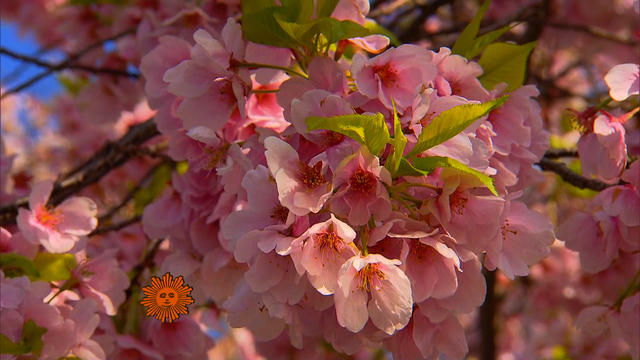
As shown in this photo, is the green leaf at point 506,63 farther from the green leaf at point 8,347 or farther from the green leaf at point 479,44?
the green leaf at point 8,347

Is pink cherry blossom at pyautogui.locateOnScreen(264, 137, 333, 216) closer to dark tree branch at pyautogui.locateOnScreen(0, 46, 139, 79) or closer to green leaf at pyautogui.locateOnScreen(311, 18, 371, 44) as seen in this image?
green leaf at pyautogui.locateOnScreen(311, 18, 371, 44)

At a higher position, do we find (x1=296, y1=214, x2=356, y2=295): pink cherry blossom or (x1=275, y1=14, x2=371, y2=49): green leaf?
(x1=275, y1=14, x2=371, y2=49): green leaf

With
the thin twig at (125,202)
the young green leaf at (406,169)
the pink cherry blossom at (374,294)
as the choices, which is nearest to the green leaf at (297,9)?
the young green leaf at (406,169)

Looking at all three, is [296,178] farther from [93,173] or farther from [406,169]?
[93,173]

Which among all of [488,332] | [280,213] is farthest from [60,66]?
[488,332]

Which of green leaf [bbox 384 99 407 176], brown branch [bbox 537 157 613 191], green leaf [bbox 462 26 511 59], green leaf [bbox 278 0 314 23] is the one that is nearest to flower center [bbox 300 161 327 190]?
green leaf [bbox 384 99 407 176]

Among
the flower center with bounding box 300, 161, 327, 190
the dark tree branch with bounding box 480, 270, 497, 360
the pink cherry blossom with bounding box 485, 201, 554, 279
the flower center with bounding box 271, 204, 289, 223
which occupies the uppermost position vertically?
the flower center with bounding box 300, 161, 327, 190

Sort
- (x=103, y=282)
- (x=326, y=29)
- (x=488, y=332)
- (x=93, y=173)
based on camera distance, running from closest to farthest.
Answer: (x=326, y=29), (x=103, y=282), (x=93, y=173), (x=488, y=332)

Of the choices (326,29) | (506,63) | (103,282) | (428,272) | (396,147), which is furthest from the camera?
(103,282)
